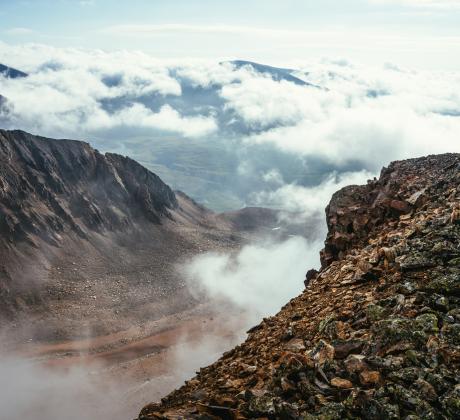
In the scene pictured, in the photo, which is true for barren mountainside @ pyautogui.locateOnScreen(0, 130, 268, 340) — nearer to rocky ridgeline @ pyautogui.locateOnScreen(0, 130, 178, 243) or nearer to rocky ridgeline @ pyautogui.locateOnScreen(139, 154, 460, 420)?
rocky ridgeline @ pyautogui.locateOnScreen(0, 130, 178, 243)

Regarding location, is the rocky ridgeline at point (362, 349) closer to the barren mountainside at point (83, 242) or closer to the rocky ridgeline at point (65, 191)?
the barren mountainside at point (83, 242)

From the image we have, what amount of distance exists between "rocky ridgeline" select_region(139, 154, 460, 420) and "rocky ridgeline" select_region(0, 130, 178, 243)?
408ft

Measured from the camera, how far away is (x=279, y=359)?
17.0 m

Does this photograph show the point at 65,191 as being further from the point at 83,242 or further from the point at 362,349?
the point at 362,349

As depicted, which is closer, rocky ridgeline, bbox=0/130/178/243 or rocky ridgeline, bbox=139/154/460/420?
rocky ridgeline, bbox=139/154/460/420

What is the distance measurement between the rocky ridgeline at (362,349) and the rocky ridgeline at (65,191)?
408ft

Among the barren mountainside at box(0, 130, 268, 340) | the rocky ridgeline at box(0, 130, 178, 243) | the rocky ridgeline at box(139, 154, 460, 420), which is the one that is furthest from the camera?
the rocky ridgeline at box(0, 130, 178, 243)

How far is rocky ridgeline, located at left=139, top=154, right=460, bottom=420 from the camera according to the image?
13430mm

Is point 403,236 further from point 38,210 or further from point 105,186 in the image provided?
point 105,186

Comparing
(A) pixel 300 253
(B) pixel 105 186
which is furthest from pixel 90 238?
(A) pixel 300 253

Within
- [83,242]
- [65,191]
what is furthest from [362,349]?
[65,191]

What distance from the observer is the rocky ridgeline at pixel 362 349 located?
13430 millimetres

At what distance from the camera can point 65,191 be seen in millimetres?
163125

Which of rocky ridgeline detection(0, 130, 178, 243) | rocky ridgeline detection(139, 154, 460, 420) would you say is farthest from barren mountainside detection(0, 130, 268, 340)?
rocky ridgeline detection(139, 154, 460, 420)
